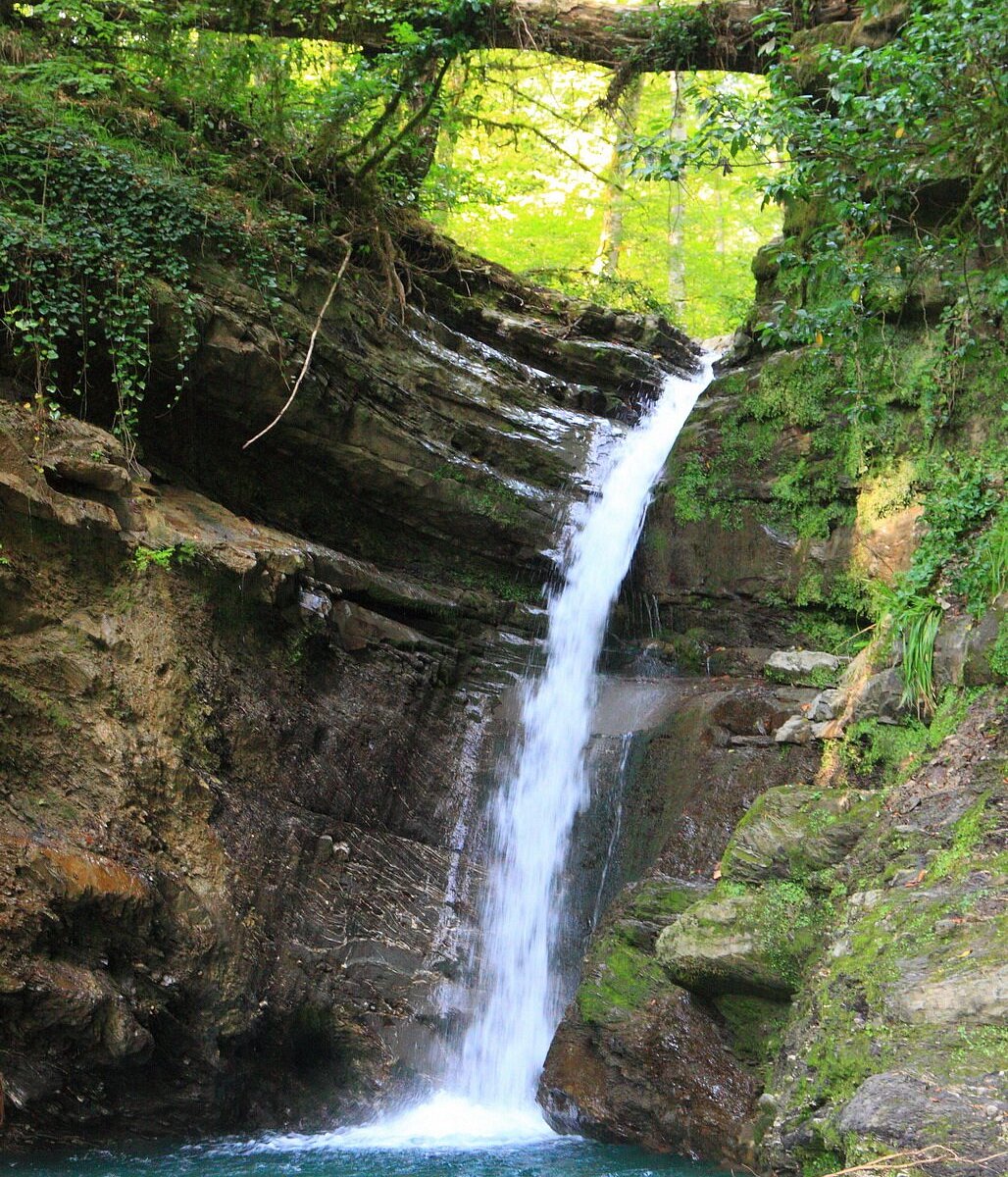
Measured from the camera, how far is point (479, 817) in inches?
312

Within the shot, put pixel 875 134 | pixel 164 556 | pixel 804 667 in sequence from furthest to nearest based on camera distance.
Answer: pixel 804 667
pixel 164 556
pixel 875 134

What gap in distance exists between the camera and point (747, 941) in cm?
514

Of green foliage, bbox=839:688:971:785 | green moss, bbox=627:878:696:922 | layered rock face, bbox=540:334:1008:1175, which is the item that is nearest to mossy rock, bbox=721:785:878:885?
layered rock face, bbox=540:334:1008:1175

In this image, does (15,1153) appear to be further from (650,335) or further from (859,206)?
(650,335)

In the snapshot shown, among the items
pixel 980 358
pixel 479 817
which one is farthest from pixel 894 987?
pixel 980 358

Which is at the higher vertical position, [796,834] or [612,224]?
[612,224]

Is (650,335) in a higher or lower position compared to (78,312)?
higher

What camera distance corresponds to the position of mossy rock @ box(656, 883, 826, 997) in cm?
500

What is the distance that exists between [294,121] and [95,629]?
569 cm

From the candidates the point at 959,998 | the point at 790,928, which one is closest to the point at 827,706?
the point at 790,928

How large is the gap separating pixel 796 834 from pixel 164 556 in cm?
434

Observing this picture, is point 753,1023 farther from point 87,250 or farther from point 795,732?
point 87,250

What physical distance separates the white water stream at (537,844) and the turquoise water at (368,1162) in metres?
0.26

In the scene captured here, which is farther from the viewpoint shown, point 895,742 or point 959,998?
point 895,742
